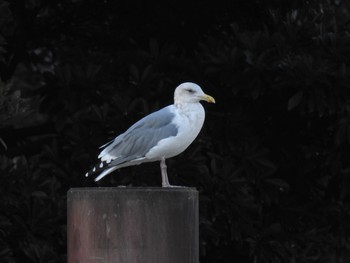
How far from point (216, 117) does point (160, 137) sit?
9.07ft

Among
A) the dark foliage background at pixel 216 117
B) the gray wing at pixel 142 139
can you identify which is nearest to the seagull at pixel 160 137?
the gray wing at pixel 142 139

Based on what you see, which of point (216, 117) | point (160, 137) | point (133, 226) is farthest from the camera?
point (216, 117)

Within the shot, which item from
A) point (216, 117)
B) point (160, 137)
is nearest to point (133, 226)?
point (160, 137)

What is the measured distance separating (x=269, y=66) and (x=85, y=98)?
1.62m

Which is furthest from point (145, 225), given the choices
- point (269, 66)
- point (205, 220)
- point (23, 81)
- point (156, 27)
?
point (23, 81)

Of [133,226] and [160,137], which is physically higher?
[160,137]

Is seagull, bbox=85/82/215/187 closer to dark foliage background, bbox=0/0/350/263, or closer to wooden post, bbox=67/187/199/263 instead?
wooden post, bbox=67/187/199/263

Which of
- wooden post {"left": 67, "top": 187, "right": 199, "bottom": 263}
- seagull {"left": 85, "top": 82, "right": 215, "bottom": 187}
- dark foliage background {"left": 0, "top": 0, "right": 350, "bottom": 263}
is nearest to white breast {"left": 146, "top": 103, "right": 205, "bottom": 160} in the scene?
seagull {"left": 85, "top": 82, "right": 215, "bottom": 187}

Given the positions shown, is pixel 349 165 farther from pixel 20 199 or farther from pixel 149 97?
pixel 20 199

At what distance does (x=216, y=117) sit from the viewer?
879 centimetres

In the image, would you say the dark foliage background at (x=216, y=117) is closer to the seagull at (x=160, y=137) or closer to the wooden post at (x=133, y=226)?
the seagull at (x=160, y=137)

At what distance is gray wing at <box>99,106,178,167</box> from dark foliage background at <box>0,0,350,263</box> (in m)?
1.64

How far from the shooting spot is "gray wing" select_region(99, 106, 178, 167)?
6098 mm

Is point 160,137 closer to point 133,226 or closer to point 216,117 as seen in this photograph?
point 133,226
